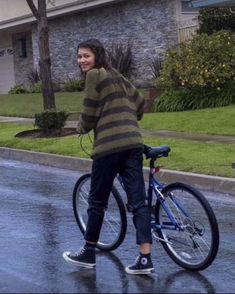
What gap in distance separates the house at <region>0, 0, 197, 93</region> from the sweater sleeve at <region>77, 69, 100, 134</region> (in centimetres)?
1750

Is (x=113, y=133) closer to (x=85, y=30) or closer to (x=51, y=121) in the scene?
(x=51, y=121)

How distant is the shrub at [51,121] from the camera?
15.8 m

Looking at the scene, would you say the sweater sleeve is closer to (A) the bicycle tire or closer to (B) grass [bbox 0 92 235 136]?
(A) the bicycle tire

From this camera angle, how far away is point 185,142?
1339 cm

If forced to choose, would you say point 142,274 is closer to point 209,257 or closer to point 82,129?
point 209,257

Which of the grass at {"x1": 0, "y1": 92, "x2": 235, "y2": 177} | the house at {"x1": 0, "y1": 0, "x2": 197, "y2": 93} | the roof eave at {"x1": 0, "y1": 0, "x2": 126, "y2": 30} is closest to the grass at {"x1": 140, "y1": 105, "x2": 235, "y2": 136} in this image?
the grass at {"x1": 0, "y1": 92, "x2": 235, "y2": 177}

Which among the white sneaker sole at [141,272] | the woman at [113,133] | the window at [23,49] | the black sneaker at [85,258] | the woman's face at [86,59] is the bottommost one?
the white sneaker sole at [141,272]

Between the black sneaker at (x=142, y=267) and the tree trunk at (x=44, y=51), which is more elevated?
the tree trunk at (x=44, y=51)

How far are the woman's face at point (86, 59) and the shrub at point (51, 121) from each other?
10135mm

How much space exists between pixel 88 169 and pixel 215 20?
10.8m

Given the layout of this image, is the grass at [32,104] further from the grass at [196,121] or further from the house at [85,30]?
the house at [85,30]

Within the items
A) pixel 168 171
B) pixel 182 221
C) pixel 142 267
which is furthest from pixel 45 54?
pixel 142 267

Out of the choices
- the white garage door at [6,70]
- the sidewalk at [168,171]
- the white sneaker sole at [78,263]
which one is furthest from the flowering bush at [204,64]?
the white garage door at [6,70]

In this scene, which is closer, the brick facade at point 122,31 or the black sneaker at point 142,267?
the black sneaker at point 142,267
